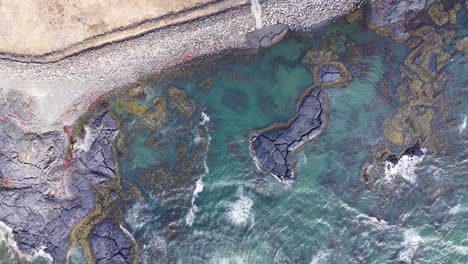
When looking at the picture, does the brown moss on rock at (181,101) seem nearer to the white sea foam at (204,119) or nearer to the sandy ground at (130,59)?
the white sea foam at (204,119)

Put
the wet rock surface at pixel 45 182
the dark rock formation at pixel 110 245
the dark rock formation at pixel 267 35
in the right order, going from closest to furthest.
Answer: the dark rock formation at pixel 110 245
the wet rock surface at pixel 45 182
the dark rock formation at pixel 267 35

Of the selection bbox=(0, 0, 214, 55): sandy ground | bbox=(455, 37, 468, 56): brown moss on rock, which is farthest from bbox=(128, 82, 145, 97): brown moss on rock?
bbox=(455, 37, 468, 56): brown moss on rock

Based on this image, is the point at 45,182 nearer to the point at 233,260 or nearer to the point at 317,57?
the point at 233,260

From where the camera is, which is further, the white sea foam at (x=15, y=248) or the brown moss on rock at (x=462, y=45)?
the white sea foam at (x=15, y=248)

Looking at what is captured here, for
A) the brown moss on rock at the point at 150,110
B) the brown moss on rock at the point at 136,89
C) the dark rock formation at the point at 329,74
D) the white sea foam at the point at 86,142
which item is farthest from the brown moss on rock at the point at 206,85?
the white sea foam at the point at 86,142

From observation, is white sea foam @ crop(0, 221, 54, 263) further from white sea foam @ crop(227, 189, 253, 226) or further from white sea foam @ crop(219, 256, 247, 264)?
white sea foam @ crop(227, 189, 253, 226)

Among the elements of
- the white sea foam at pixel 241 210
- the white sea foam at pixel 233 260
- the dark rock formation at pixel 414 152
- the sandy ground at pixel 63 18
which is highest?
the sandy ground at pixel 63 18

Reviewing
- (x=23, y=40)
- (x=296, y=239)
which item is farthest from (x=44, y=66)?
(x=296, y=239)

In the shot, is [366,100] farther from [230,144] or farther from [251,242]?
[251,242]
